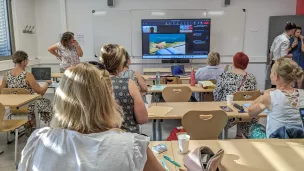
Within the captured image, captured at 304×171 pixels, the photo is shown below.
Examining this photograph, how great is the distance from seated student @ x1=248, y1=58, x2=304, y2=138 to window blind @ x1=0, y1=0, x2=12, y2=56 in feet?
16.9

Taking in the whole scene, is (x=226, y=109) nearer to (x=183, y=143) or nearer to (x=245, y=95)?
(x=245, y=95)

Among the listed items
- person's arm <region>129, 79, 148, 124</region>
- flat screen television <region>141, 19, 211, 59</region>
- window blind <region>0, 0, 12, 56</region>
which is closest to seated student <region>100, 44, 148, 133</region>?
person's arm <region>129, 79, 148, 124</region>

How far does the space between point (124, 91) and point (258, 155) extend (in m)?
1.04

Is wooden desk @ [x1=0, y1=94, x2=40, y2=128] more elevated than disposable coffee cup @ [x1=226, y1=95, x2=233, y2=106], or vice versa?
disposable coffee cup @ [x1=226, y1=95, x2=233, y2=106]

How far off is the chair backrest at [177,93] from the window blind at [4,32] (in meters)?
3.76

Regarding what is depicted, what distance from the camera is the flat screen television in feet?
21.2

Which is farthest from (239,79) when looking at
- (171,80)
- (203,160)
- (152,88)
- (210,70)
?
(203,160)

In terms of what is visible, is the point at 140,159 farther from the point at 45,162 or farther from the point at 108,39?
the point at 108,39

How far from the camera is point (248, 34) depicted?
670cm

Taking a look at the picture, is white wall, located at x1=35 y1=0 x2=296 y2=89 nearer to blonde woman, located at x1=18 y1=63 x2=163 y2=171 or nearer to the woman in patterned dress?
the woman in patterned dress

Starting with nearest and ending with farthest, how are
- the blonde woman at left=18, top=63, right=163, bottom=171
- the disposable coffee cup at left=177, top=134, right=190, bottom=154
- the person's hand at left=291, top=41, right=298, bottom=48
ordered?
1. the blonde woman at left=18, top=63, right=163, bottom=171
2. the disposable coffee cup at left=177, top=134, right=190, bottom=154
3. the person's hand at left=291, top=41, right=298, bottom=48

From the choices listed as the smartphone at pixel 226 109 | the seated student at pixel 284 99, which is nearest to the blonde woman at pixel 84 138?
the seated student at pixel 284 99

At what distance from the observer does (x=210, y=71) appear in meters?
4.36

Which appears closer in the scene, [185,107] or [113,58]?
[113,58]
